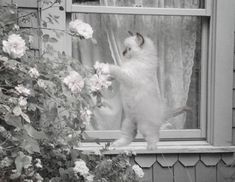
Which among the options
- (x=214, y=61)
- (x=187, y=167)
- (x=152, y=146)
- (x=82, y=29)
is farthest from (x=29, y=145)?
(x=214, y=61)

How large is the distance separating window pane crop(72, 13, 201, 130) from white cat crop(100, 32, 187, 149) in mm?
33

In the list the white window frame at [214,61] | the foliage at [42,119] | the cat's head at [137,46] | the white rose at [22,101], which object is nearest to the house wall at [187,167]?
the white window frame at [214,61]

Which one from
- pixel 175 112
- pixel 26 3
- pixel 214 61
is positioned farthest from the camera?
pixel 175 112

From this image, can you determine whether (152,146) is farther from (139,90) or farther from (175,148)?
(139,90)

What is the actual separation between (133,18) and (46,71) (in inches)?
41.9

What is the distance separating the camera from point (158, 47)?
3.28 metres

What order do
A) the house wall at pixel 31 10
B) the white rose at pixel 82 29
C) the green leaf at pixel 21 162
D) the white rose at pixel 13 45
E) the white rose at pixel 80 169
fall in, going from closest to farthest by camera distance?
the green leaf at pixel 21 162, the white rose at pixel 13 45, the white rose at pixel 80 169, the white rose at pixel 82 29, the house wall at pixel 31 10

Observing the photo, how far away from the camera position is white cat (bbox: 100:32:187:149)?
320 cm

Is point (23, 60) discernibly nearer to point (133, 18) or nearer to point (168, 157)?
point (133, 18)

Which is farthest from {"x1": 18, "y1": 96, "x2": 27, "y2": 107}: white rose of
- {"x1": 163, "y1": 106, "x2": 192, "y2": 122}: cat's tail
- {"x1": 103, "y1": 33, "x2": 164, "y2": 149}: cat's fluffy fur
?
{"x1": 163, "y1": 106, "x2": 192, "y2": 122}: cat's tail

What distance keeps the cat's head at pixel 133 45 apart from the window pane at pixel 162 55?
4 centimetres

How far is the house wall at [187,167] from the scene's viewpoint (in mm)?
3221

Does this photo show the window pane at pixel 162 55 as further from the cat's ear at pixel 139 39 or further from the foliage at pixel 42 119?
the foliage at pixel 42 119

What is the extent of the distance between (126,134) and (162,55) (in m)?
0.67
